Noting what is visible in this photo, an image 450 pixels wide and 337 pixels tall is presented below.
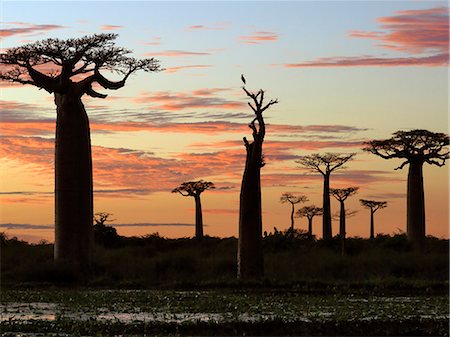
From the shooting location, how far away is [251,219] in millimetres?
27812

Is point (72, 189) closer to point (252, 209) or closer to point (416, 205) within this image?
point (252, 209)

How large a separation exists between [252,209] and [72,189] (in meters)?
5.28

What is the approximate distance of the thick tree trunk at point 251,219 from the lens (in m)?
27.7

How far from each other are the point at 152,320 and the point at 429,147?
1101 inches

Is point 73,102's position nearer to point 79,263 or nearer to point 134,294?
point 79,263

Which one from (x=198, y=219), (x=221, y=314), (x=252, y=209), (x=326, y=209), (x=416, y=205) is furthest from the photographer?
(x=198, y=219)

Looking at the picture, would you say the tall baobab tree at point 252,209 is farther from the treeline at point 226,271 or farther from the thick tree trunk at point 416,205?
the thick tree trunk at point 416,205

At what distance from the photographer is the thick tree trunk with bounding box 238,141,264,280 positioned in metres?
27.7

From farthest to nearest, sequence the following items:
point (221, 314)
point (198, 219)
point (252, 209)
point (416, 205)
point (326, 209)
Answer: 1. point (198, 219)
2. point (326, 209)
3. point (416, 205)
4. point (252, 209)
5. point (221, 314)

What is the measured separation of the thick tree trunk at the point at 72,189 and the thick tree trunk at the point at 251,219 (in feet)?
15.1

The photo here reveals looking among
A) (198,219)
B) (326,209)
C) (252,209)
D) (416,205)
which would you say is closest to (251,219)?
(252,209)

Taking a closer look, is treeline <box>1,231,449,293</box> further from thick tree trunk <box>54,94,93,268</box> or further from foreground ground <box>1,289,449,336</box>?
foreground ground <box>1,289,449,336</box>

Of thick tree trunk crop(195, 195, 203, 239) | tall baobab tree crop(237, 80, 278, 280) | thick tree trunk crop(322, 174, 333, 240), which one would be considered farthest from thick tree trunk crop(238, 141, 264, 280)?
thick tree trunk crop(195, 195, 203, 239)

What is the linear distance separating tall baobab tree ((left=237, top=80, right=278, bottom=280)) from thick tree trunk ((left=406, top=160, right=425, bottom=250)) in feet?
49.5
